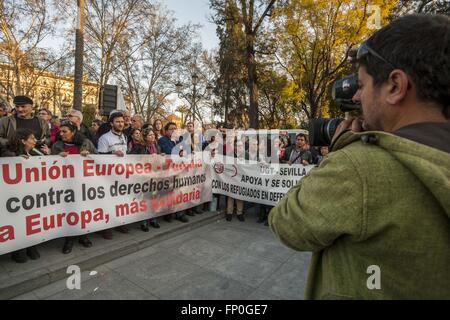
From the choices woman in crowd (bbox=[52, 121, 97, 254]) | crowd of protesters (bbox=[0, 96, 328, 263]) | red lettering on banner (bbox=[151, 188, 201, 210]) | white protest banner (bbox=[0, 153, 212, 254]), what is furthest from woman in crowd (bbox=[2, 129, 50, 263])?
red lettering on banner (bbox=[151, 188, 201, 210])

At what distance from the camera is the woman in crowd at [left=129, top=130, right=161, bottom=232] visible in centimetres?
518

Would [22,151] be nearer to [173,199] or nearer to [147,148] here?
[147,148]

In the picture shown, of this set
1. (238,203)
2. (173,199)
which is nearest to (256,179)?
Answer: (238,203)

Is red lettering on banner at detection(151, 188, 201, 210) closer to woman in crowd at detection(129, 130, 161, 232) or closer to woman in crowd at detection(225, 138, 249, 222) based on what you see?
woman in crowd at detection(129, 130, 161, 232)

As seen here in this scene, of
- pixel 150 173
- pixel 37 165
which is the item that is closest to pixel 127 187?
pixel 150 173

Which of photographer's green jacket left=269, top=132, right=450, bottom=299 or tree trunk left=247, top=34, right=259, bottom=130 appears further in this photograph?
tree trunk left=247, top=34, right=259, bottom=130

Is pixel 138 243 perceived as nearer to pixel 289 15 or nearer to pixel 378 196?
pixel 378 196

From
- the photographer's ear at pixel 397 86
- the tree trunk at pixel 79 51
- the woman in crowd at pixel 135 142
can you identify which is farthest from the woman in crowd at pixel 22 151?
the tree trunk at pixel 79 51

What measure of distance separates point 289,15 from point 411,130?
15.5 m

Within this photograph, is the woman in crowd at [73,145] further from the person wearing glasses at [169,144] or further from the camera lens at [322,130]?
the camera lens at [322,130]

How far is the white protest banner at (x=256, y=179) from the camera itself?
646cm

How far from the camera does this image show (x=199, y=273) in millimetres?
3648

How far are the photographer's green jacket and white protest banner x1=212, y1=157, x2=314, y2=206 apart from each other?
5546mm

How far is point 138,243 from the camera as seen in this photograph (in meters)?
4.44
